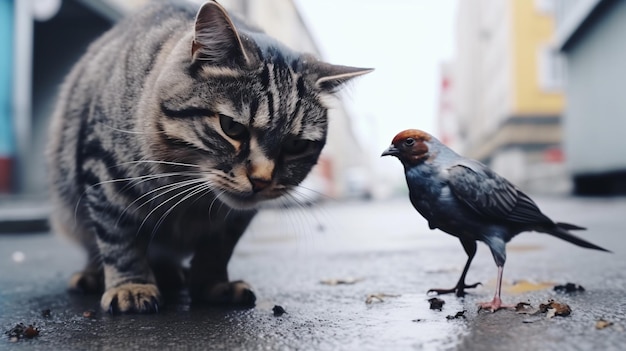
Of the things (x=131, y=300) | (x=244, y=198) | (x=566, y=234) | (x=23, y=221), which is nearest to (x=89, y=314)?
(x=131, y=300)

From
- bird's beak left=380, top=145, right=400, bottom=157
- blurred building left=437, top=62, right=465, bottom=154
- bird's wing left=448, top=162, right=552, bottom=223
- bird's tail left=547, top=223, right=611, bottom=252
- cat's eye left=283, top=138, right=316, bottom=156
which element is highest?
blurred building left=437, top=62, right=465, bottom=154

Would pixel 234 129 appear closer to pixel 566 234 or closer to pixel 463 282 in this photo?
pixel 463 282

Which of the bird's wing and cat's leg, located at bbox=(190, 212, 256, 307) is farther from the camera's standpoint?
cat's leg, located at bbox=(190, 212, 256, 307)

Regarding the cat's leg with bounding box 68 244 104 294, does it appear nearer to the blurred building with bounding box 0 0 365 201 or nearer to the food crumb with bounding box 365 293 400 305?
the food crumb with bounding box 365 293 400 305

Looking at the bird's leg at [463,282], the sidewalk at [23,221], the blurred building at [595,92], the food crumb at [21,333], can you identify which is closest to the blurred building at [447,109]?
the blurred building at [595,92]

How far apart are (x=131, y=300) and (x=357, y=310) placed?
712 mm

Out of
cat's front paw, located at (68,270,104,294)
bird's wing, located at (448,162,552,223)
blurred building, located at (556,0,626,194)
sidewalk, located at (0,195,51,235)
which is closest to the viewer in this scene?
bird's wing, located at (448,162,552,223)

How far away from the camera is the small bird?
1.59 meters

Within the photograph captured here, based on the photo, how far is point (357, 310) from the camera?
1896 millimetres

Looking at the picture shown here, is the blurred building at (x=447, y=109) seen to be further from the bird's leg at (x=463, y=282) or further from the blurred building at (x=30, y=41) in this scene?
the bird's leg at (x=463, y=282)

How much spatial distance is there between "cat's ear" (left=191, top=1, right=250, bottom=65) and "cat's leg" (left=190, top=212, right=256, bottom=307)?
549mm

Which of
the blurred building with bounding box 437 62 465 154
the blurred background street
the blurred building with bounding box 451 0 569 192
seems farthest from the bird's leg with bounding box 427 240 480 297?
the blurred building with bounding box 437 62 465 154

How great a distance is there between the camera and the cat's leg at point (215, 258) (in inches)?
87.3

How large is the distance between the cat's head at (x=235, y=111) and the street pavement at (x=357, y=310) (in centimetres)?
39
